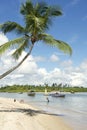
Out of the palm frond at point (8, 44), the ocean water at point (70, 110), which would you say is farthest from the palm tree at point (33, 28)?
the ocean water at point (70, 110)

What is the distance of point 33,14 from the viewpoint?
24.1m

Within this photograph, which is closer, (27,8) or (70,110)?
(27,8)

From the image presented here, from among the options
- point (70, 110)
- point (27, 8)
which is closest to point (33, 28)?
point (27, 8)

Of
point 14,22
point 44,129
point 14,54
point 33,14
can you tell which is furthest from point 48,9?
point 44,129

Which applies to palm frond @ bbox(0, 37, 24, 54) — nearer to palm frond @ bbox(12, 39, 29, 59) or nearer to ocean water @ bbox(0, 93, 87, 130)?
palm frond @ bbox(12, 39, 29, 59)

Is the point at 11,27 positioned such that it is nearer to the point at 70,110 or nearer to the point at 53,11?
the point at 53,11

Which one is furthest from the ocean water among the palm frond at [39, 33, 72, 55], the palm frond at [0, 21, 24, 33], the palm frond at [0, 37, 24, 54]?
the palm frond at [0, 21, 24, 33]

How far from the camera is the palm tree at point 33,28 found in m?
23.7

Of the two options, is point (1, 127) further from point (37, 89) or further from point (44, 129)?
point (37, 89)

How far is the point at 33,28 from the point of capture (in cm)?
2369

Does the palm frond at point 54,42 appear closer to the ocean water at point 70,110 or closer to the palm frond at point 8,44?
the palm frond at point 8,44

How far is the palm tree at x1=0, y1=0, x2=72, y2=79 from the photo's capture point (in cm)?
2367

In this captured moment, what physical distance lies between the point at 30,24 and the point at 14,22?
1.46 meters

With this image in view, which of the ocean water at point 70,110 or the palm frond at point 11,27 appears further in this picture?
the ocean water at point 70,110
